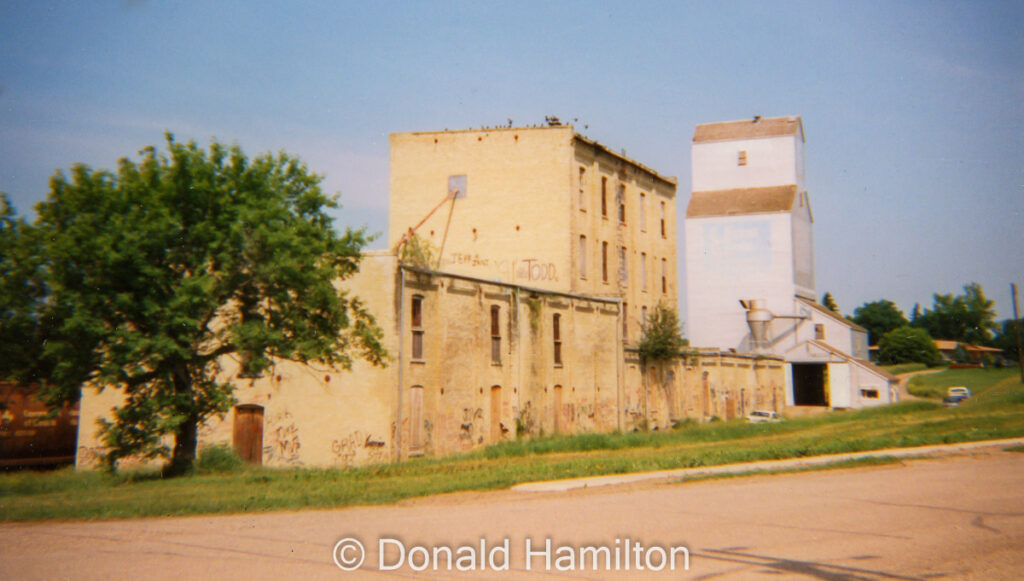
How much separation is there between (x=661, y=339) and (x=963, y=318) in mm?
113853

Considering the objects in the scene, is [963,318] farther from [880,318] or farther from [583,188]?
[583,188]

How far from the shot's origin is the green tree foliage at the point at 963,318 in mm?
128625

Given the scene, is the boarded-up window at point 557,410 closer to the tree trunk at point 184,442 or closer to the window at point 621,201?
the window at point 621,201

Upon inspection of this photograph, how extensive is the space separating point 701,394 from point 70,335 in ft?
115

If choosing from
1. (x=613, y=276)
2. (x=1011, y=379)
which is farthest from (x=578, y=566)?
(x=1011, y=379)

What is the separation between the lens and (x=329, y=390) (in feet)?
93.8

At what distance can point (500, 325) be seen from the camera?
108 ft

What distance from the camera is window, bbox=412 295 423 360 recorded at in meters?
29.2

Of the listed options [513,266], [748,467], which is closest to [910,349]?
[513,266]

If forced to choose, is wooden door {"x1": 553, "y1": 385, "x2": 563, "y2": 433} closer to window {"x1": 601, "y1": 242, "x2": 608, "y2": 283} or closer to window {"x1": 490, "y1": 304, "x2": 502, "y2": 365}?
window {"x1": 490, "y1": 304, "x2": 502, "y2": 365}

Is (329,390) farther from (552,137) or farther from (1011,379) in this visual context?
(1011,379)

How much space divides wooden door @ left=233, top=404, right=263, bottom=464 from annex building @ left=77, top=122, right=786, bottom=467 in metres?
0.05

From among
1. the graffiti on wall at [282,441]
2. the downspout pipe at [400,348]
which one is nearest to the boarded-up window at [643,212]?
the downspout pipe at [400,348]

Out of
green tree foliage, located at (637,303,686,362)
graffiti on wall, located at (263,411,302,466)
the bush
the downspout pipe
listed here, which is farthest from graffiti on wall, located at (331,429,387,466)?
green tree foliage, located at (637,303,686,362)
